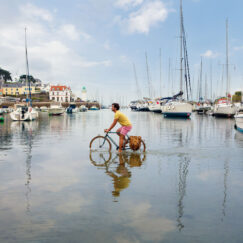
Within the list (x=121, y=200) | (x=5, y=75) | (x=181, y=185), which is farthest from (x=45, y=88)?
(x=121, y=200)

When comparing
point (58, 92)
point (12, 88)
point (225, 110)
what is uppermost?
point (12, 88)

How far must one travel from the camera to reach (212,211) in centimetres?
452

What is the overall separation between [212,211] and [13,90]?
580ft

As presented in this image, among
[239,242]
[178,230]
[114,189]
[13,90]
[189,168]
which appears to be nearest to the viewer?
[239,242]

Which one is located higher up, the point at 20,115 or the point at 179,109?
the point at 179,109

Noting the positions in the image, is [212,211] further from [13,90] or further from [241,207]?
[13,90]

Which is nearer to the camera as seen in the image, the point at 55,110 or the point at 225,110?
the point at 225,110

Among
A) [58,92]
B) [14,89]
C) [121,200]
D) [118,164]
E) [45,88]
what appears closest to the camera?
[121,200]

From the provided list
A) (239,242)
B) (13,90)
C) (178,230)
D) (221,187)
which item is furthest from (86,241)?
(13,90)

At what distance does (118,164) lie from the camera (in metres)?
8.41

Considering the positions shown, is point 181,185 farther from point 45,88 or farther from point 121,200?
point 45,88

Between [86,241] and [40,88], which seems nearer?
[86,241]

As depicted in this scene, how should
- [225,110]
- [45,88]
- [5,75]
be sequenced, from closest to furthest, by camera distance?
[225,110] < [5,75] < [45,88]

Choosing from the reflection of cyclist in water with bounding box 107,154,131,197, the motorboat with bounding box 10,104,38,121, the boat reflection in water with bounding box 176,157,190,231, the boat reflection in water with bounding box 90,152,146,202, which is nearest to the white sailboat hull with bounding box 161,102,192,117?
the motorboat with bounding box 10,104,38,121
